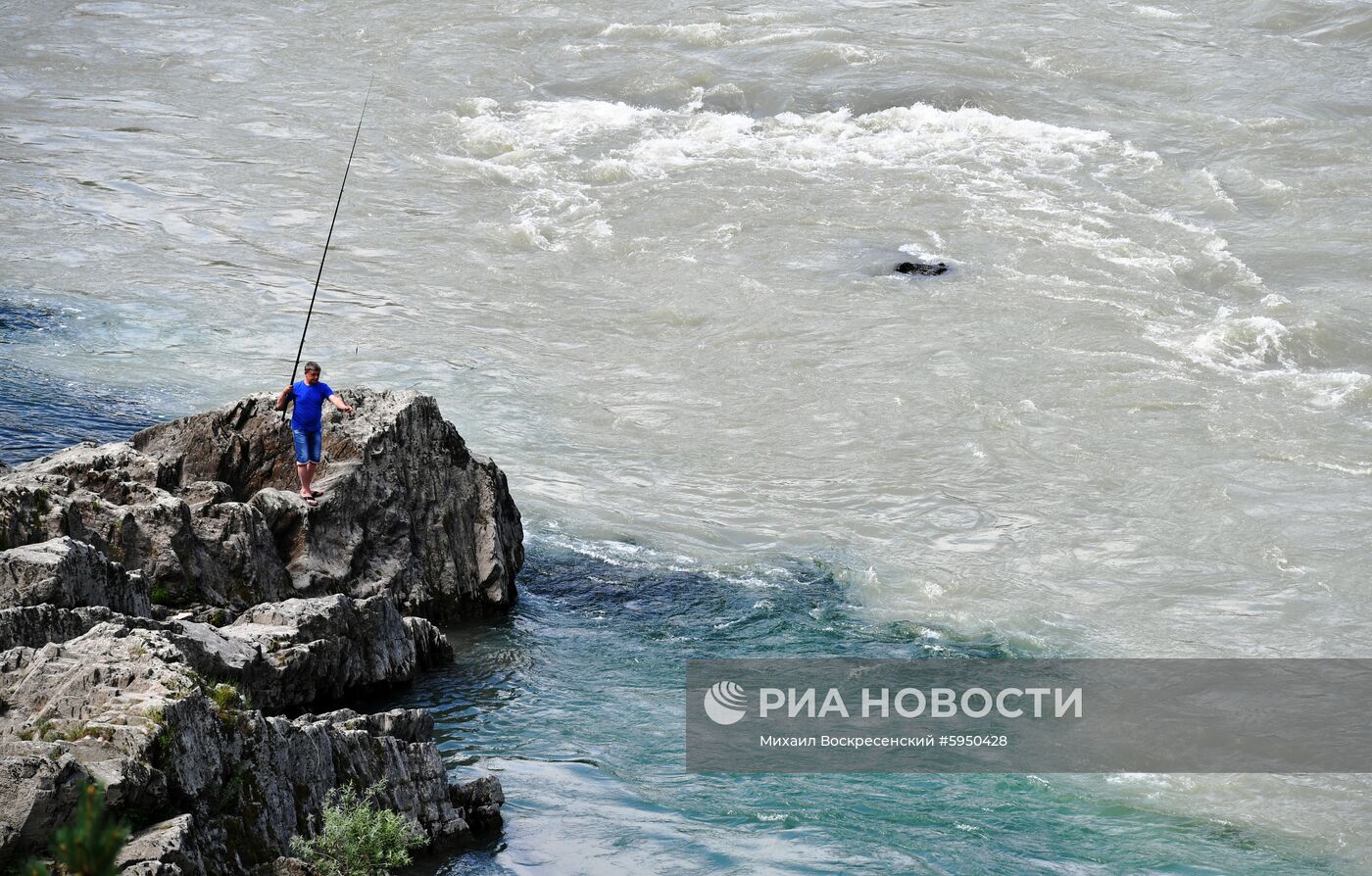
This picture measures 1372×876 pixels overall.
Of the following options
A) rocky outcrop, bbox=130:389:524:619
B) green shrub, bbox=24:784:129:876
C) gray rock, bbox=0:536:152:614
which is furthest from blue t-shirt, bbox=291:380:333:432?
green shrub, bbox=24:784:129:876

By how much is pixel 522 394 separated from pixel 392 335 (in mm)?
2874

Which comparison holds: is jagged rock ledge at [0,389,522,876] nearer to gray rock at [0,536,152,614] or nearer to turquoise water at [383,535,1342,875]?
gray rock at [0,536,152,614]

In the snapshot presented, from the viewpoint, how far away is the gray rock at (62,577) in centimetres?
942

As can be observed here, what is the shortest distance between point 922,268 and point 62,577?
1774 cm

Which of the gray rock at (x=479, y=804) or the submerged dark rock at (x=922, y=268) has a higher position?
the submerged dark rock at (x=922, y=268)

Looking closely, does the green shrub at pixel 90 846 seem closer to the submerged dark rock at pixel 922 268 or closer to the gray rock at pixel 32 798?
the gray rock at pixel 32 798

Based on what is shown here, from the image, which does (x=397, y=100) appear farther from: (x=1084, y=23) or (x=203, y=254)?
(x=1084, y=23)

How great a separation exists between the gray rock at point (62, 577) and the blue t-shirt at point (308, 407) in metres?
2.96

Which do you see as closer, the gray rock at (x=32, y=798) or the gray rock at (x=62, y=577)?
the gray rock at (x=32, y=798)

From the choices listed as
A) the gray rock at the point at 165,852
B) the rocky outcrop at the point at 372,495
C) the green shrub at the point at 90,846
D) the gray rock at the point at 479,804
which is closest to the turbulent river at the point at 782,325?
the gray rock at the point at 479,804

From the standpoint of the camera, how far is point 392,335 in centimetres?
2248

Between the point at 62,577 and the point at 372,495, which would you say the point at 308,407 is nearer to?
the point at 372,495

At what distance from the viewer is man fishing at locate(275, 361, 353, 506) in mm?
12938

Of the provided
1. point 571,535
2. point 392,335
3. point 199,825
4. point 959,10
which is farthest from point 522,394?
point 959,10
